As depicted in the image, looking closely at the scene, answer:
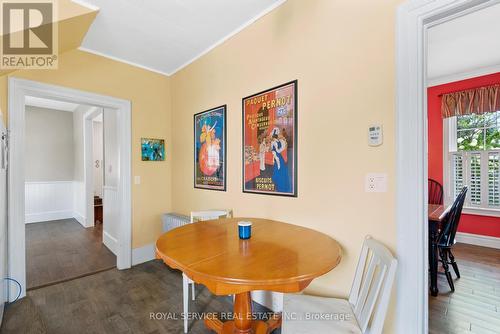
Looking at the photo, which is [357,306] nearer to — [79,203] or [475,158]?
[475,158]

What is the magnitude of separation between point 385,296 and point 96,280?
2.80 m

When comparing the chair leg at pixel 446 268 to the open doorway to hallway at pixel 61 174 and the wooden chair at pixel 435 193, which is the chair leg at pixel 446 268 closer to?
the wooden chair at pixel 435 193

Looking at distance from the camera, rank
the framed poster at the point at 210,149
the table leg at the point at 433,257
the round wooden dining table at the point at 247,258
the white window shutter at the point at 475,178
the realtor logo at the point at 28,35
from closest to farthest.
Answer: the round wooden dining table at the point at 247,258
the realtor logo at the point at 28,35
the table leg at the point at 433,257
the framed poster at the point at 210,149
the white window shutter at the point at 475,178

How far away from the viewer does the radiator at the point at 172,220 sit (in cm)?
271

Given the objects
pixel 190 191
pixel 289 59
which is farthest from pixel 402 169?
pixel 190 191

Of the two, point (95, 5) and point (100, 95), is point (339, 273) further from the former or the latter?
point (100, 95)

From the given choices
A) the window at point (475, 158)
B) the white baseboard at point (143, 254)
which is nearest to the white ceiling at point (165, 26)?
the white baseboard at point (143, 254)

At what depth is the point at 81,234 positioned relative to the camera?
4172 mm

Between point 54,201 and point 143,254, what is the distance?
12.4ft

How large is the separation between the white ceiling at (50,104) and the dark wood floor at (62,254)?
8.36 feet

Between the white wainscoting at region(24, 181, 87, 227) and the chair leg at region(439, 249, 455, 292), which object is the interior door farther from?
the chair leg at region(439, 249, 455, 292)

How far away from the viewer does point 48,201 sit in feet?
16.9

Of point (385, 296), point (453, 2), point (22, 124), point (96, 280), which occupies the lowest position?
point (96, 280)

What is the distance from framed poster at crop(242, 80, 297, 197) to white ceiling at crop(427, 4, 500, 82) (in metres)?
1.68
